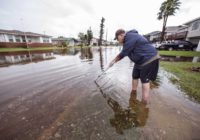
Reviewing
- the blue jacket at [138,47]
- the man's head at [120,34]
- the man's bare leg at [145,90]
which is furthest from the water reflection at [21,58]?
the man's bare leg at [145,90]

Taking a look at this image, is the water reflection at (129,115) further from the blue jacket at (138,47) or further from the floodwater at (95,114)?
the blue jacket at (138,47)

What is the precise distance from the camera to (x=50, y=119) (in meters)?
2.34

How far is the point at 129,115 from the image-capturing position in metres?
2.45

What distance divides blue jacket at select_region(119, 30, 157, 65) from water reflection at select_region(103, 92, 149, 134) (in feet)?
3.56

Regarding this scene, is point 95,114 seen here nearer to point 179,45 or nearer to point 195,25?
point 179,45

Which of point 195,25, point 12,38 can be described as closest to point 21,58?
point 12,38

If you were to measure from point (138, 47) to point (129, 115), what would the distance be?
1469mm

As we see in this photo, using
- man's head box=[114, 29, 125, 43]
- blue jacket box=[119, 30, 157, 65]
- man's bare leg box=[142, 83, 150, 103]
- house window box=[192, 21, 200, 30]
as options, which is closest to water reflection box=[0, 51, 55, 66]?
man's head box=[114, 29, 125, 43]

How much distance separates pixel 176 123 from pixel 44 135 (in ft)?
7.91

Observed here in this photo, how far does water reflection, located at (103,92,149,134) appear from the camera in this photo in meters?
2.15

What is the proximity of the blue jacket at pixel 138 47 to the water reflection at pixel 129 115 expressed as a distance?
1.08 meters

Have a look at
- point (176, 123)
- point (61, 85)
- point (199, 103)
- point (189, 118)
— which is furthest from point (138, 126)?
point (61, 85)

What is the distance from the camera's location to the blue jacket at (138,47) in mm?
2498

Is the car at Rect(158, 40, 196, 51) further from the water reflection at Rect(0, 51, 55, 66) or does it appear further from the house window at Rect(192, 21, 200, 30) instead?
the water reflection at Rect(0, 51, 55, 66)
